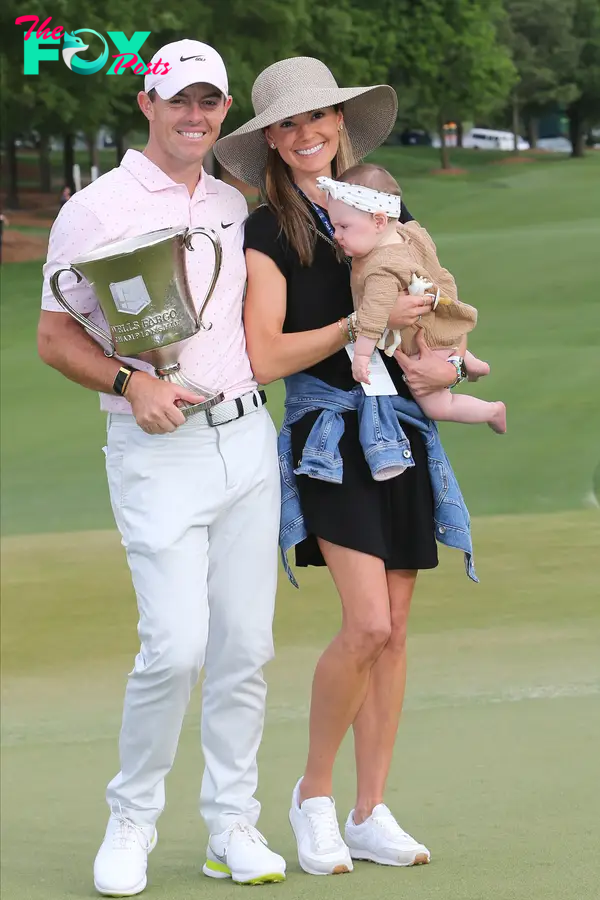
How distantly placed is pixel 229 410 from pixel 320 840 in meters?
0.94

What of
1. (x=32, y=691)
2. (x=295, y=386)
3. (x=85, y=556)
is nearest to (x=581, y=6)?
(x=85, y=556)

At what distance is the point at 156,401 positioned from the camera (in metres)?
2.99

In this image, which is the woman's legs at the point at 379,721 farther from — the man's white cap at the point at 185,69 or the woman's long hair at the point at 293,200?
the man's white cap at the point at 185,69

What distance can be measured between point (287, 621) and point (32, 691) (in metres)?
1.13

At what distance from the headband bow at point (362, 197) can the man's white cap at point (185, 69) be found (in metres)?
0.32

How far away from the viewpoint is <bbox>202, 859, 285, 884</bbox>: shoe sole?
10.3 ft

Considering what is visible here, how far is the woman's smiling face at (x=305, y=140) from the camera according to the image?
126 inches

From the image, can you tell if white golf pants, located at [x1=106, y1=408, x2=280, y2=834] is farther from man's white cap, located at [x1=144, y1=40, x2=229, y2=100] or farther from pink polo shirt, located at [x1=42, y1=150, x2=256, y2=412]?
man's white cap, located at [x1=144, y1=40, x2=229, y2=100]

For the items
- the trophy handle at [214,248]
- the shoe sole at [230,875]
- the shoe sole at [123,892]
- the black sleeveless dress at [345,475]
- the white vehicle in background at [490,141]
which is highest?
the trophy handle at [214,248]

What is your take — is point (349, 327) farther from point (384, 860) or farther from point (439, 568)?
point (439, 568)

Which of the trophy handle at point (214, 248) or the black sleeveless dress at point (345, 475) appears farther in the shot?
the black sleeveless dress at point (345, 475)

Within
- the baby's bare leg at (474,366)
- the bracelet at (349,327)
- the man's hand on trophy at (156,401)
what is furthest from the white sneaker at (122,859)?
the baby's bare leg at (474,366)

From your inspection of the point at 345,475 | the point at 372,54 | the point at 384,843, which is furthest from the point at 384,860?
the point at 372,54

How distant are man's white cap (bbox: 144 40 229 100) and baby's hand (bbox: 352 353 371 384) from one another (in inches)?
25.0
